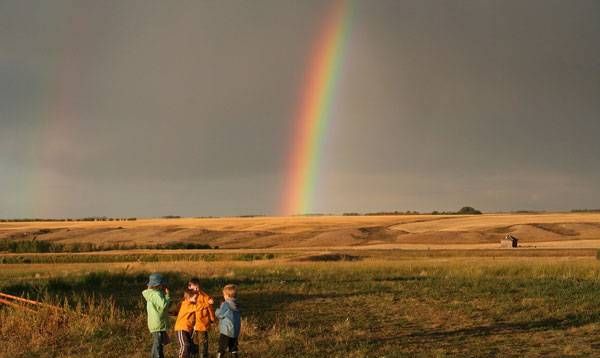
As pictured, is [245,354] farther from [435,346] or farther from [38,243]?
[38,243]

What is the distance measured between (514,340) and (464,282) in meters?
13.9

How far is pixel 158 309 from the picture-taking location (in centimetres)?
1257

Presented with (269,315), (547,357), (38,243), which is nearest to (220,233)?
(38,243)

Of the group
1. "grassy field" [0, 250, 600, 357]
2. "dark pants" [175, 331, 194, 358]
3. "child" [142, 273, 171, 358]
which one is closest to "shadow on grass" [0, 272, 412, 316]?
"grassy field" [0, 250, 600, 357]

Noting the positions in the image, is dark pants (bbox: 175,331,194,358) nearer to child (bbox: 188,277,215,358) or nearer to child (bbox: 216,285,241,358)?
child (bbox: 188,277,215,358)

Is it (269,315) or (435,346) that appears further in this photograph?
(269,315)

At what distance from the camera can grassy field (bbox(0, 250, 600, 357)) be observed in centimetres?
1506

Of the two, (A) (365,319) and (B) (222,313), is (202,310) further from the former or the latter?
(A) (365,319)

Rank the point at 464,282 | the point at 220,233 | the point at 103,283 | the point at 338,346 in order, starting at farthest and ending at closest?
the point at 220,233
the point at 103,283
the point at 464,282
the point at 338,346

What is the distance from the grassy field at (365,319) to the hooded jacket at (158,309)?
223 cm

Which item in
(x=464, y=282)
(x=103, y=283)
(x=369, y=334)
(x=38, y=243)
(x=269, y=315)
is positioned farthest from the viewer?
(x=38, y=243)

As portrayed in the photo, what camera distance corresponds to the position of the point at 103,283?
32094 millimetres

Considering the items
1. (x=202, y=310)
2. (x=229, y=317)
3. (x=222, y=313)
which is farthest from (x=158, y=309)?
(x=229, y=317)

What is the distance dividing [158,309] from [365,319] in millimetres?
8112
